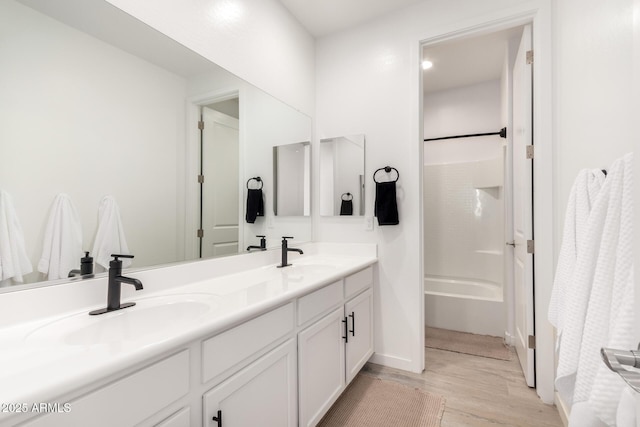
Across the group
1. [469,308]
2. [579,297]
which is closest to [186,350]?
[579,297]

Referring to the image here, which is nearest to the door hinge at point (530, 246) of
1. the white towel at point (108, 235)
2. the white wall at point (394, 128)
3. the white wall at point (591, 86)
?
the white wall at point (591, 86)

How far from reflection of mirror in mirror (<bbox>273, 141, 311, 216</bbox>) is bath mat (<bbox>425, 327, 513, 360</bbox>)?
1.70 m

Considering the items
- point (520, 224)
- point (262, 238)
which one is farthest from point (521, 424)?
point (262, 238)

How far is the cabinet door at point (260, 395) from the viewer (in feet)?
3.10

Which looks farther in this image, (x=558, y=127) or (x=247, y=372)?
(x=558, y=127)

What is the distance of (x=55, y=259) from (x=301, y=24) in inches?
90.5

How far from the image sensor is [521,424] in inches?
64.5

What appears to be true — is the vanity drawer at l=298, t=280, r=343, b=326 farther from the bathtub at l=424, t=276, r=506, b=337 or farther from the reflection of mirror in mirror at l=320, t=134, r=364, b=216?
the bathtub at l=424, t=276, r=506, b=337

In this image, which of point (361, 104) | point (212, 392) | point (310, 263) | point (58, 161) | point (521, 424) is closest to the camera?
point (212, 392)

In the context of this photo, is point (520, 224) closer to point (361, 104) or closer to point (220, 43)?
point (361, 104)

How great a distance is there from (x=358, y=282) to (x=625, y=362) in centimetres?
159

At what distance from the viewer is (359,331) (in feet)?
6.60

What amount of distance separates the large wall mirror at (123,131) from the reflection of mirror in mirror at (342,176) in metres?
0.74

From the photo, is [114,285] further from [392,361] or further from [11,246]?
[392,361]
